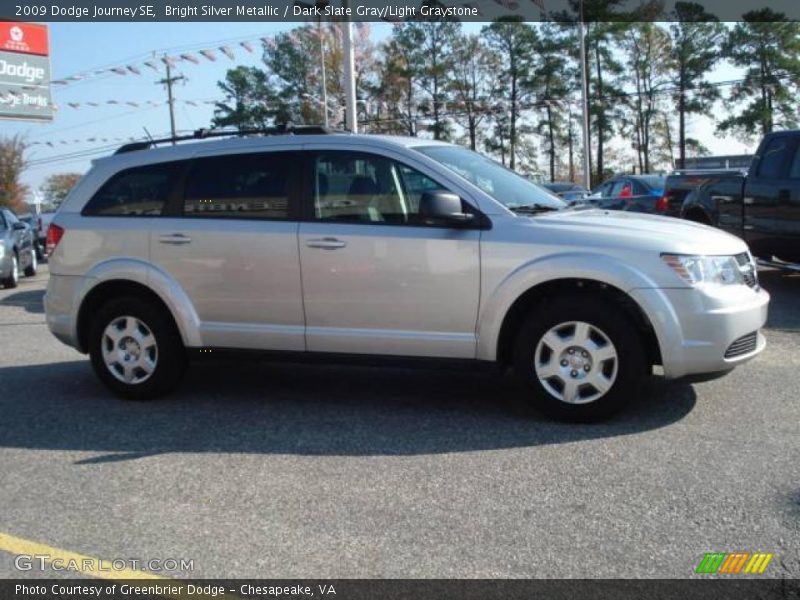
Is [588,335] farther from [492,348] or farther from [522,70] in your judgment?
[522,70]

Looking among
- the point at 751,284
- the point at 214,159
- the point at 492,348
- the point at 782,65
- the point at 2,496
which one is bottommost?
the point at 2,496

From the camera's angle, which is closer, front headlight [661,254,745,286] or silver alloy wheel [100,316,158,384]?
→ front headlight [661,254,745,286]

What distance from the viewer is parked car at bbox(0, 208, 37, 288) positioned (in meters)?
15.6

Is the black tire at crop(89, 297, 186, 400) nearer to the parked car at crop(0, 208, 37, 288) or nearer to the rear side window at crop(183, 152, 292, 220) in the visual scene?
the rear side window at crop(183, 152, 292, 220)

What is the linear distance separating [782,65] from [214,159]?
44961 mm

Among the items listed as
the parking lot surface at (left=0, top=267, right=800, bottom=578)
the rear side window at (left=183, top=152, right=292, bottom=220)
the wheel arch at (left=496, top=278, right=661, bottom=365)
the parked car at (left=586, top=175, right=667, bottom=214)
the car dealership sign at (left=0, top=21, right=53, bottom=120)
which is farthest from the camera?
the car dealership sign at (left=0, top=21, right=53, bottom=120)

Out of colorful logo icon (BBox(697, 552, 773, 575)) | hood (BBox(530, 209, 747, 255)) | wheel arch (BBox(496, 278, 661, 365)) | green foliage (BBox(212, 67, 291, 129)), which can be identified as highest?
green foliage (BBox(212, 67, 291, 129))

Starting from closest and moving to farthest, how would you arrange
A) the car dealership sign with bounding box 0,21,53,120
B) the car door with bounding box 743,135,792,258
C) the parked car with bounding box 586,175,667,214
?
the car door with bounding box 743,135,792,258 → the parked car with bounding box 586,175,667,214 → the car dealership sign with bounding box 0,21,53,120

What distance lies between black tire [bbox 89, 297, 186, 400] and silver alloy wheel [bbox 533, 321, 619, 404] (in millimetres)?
2738

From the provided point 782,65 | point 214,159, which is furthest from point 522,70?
point 214,159

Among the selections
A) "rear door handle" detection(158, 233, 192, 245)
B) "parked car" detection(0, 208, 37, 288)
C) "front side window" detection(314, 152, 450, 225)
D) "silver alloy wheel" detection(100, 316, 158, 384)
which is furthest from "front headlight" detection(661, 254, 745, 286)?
"parked car" detection(0, 208, 37, 288)

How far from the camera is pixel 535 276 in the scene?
5.22m

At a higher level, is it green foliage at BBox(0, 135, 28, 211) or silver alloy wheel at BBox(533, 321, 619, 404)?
green foliage at BBox(0, 135, 28, 211)

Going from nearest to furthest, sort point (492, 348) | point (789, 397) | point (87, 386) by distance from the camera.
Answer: point (492, 348), point (789, 397), point (87, 386)
